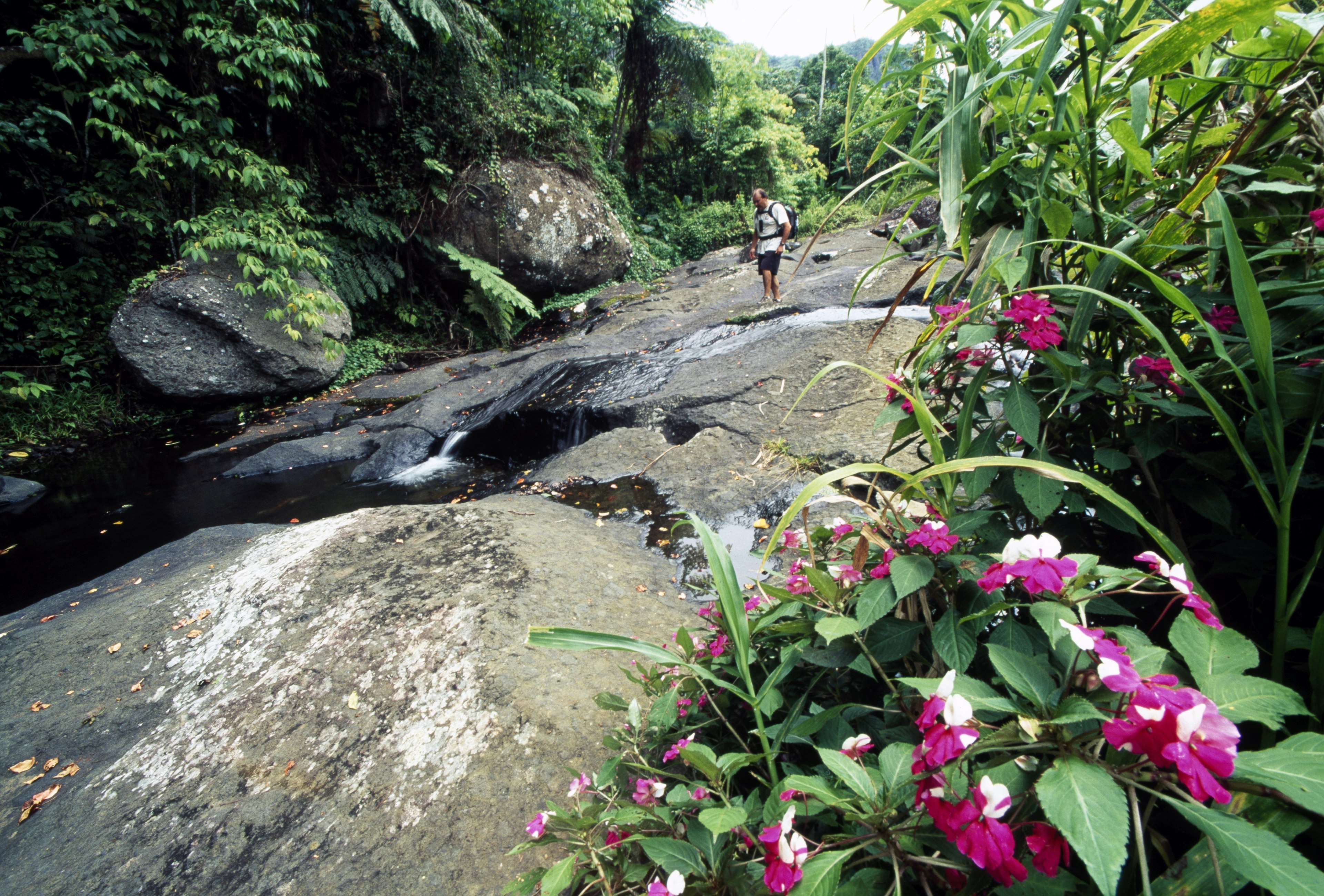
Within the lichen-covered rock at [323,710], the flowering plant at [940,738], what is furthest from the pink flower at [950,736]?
the lichen-covered rock at [323,710]

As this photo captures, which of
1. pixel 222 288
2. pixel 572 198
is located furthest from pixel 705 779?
pixel 572 198

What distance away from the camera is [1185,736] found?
453 millimetres

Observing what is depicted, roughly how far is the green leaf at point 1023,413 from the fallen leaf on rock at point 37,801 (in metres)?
2.92

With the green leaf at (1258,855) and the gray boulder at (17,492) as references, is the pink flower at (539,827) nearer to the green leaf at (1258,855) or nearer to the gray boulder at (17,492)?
the green leaf at (1258,855)

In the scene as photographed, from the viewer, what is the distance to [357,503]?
4.93 m

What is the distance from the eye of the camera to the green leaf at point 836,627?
76 cm

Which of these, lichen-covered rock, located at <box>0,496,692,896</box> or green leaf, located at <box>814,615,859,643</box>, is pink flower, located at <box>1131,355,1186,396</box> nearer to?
green leaf, located at <box>814,615,859,643</box>

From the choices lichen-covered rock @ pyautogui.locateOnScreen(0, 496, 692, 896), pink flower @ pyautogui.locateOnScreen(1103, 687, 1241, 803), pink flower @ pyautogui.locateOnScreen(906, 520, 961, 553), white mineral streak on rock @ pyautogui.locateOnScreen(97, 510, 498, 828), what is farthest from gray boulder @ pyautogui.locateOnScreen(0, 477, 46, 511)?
pink flower @ pyautogui.locateOnScreen(1103, 687, 1241, 803)

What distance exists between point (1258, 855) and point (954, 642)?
1.09 ft

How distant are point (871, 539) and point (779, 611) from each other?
20cm

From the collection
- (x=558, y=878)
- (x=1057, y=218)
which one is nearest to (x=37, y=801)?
(x=558, y=878)

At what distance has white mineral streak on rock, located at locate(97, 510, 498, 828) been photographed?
1699 millimetres

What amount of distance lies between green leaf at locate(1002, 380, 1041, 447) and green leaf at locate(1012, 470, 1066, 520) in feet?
0.22

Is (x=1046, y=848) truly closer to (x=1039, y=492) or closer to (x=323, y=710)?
(x=1039, y=492)
